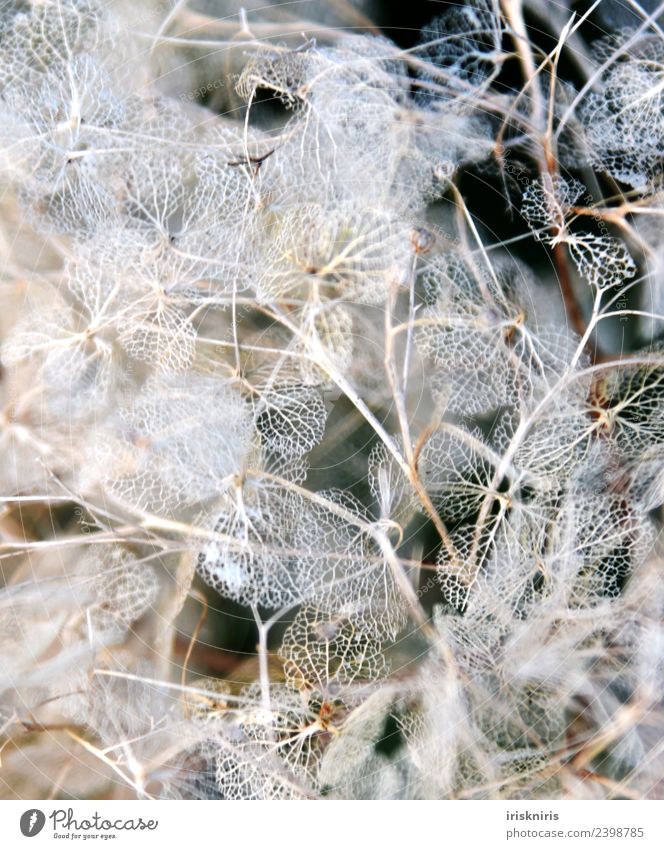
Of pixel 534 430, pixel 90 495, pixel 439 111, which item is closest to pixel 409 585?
pixel 534 430

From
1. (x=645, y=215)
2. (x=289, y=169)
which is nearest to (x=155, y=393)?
(x=289, y=169)

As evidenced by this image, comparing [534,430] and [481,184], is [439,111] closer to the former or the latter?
[481,184]

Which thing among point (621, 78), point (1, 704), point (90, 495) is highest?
point (621, 78)

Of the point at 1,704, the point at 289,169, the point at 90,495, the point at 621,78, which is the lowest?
the point at 1,704

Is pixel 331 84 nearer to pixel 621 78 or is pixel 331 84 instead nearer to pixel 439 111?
pixel 439 111

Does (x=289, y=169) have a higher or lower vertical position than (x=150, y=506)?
higher

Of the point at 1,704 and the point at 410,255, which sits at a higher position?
the point at 410,255
